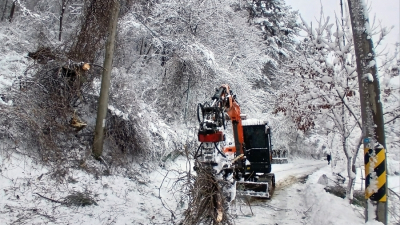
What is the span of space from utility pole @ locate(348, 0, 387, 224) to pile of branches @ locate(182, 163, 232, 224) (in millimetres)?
2094

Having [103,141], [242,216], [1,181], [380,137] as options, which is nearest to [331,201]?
[242,216]

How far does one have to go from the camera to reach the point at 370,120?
4465mm

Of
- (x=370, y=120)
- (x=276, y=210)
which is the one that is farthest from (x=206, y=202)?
(x=276, y=210)

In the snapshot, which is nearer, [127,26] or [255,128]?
[255,128]

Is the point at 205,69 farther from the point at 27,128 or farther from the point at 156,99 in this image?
the point at 27,128

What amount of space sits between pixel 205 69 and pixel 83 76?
5262mm

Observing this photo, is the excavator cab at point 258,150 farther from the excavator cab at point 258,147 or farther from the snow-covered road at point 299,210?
the snow-covered road at point 299,210

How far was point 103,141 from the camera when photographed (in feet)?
28.5

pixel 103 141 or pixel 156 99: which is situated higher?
pixel 156 99

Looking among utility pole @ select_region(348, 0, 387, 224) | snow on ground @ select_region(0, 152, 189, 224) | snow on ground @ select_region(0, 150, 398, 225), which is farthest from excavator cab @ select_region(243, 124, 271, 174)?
utility pole @ select_region(348, 0, 387, 224)

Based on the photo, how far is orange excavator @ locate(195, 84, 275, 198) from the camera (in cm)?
471

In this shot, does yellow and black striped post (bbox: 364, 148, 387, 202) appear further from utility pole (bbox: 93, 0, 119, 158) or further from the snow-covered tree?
utility pole (bbox: 93, 0, 119, 158)

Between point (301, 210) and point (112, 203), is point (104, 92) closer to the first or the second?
point (112, 203)

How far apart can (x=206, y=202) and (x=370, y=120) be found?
2.65m
